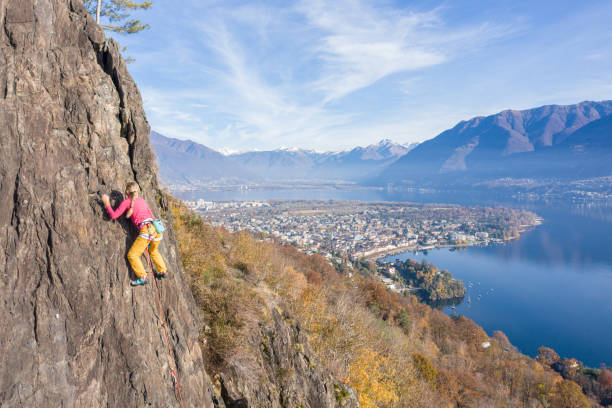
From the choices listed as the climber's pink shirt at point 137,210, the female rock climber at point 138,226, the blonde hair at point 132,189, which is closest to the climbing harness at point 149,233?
the female rock climber at point 138,226

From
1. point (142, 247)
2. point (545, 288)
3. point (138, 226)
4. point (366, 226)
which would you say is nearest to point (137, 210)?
point (138, 226)

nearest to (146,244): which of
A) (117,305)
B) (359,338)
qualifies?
(117,305)

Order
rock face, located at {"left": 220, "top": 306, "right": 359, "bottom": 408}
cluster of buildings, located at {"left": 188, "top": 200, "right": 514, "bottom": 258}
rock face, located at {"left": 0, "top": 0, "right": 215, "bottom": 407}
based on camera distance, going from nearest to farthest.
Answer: rock face, located at {"left": 0, "top": 0, "right": 215, "bottom": 407}, rock face, located at {"left": 220, "top": 306, "right": 359, "bottom": 408}, cluster of buildings, located at {"left": 188, "top": 200, "right": 514, "bottom": 258}

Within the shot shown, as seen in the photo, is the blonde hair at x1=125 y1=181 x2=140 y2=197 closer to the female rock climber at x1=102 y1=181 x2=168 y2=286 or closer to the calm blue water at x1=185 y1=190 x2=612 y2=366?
the female rock climber at x1=102 y1=181 x2=168 y2=286

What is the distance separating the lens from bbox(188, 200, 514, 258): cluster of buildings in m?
82.4

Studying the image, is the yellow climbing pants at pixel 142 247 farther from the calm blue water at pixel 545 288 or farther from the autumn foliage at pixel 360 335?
the calm blue water at pixel 545 288

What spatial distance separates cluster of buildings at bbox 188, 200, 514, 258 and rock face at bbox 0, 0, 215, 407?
57964 mm

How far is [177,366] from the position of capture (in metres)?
5.86

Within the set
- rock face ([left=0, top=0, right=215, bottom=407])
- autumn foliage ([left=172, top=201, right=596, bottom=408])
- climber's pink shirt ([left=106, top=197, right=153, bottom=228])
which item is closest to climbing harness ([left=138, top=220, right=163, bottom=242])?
climber's pink shirt ([left=106, top=197, right=153, bottom=228])

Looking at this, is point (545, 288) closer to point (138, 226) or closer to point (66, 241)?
point (138, 226)

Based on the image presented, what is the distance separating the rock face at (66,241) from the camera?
4.31 m

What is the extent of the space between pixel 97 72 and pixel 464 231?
121190mm

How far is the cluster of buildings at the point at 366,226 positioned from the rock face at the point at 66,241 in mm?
57964

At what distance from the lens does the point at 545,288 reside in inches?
2376
